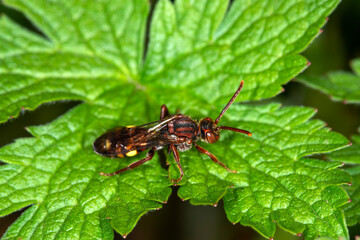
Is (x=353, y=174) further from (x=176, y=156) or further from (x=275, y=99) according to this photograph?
(x=176, y=156)

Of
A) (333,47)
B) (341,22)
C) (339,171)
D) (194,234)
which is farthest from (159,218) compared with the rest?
(341,22)

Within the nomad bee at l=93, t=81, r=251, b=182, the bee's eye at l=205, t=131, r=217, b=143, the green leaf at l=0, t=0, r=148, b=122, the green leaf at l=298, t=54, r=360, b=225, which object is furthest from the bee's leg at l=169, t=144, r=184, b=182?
the green leaf at l=298, t=54, r=360, b=225

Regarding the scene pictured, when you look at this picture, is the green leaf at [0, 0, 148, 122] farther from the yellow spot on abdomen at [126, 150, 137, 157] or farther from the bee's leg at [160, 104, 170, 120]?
the yellow spot on abdomen at [126, 150, 137, 157]

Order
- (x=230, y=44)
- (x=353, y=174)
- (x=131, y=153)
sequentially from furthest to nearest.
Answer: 1. (x=230, y=44)
2. (x=353, y=174)
3. (x=131, y=153)

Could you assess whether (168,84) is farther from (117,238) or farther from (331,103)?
(331,103)

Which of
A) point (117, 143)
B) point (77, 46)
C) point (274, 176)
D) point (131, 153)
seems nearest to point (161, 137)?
point (131, 153)

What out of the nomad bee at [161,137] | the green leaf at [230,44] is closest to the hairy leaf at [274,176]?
the nomad bee at [161,137]
